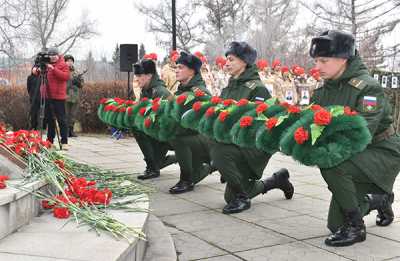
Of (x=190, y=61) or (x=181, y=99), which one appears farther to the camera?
(x=190, y=61)

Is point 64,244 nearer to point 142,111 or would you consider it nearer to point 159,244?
point 159,244

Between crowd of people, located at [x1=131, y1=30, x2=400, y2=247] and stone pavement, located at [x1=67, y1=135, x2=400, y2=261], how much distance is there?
16 cm

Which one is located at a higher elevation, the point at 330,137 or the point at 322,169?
the point at 330,137

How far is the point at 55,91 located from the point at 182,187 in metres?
4.75

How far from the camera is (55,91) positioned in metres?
11.2

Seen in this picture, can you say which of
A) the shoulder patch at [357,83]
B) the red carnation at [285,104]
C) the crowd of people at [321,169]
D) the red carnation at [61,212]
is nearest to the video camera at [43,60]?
the crowd of people at [321,169]

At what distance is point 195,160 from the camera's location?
24.7 ft

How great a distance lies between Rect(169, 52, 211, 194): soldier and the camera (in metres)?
7.37

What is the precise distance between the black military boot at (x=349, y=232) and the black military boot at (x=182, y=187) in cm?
278

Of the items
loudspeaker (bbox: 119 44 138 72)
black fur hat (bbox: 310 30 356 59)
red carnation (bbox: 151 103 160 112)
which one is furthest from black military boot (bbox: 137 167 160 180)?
loudspeaker (bbox: 119 44 138 72)

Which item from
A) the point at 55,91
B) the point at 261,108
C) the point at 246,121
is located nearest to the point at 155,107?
the point at 246,121

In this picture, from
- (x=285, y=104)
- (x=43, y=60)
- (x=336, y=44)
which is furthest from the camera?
(x=43, y=60)

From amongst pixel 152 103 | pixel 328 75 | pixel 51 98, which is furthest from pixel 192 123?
pixel 51 98

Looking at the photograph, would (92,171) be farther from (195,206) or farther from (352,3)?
(352,3)
